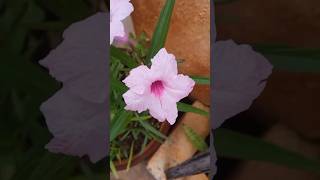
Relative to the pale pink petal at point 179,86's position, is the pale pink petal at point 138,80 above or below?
above

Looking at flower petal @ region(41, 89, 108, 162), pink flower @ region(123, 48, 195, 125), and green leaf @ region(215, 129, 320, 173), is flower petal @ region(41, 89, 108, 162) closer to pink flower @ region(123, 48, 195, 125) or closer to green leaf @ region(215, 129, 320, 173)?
pink flower @ region(123, 48, 195, 125)

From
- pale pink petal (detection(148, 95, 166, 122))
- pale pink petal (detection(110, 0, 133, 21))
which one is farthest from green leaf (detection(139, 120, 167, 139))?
pale pink petal (detection(110, 0, 133, 21))

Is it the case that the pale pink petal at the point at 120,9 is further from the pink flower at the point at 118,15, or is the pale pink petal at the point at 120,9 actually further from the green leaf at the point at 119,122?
the green leaf at the point at 119,122

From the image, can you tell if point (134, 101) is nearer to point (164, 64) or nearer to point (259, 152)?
point (164, 64)

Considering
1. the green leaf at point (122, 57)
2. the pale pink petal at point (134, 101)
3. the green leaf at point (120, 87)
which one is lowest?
the pale pink petal at point (134, 101)

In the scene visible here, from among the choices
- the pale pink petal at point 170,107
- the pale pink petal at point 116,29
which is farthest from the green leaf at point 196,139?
the pale pink petal at point 116,29

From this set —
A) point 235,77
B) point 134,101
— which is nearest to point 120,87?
point 134,101
